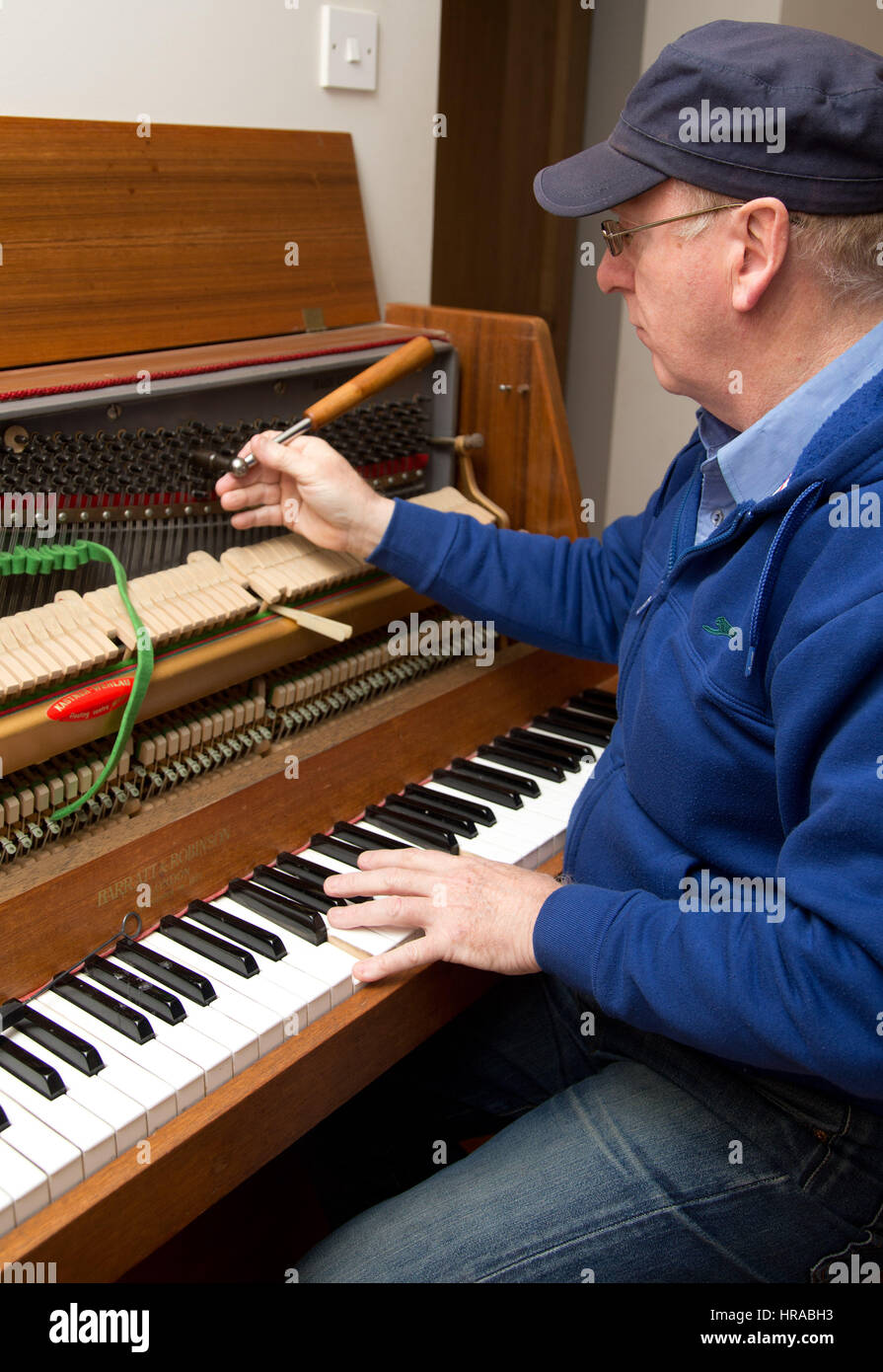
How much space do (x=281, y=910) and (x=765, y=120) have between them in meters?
1.05

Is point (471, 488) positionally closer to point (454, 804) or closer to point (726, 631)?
point (454, 804)

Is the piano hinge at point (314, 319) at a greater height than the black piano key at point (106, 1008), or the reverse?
the piano hinge at point (314, 319)

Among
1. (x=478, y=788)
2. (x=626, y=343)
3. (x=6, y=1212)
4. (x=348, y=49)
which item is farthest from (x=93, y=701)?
(x=626, y=343)

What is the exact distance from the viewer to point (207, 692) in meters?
1.53

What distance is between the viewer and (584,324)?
3.38 m

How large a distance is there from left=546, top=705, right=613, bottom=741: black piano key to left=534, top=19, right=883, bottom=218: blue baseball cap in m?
0.97

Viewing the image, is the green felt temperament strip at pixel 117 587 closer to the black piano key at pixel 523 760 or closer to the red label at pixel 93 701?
the red label at pixel 93 701

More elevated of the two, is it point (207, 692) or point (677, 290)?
point (677, 290)

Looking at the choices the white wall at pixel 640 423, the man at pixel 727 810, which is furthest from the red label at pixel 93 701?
the white wall at pixel 640 423

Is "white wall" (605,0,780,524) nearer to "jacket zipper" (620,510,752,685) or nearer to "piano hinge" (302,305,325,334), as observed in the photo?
"piano hinge" (302,305,325,334)

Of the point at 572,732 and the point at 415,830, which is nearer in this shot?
the point at 415,830

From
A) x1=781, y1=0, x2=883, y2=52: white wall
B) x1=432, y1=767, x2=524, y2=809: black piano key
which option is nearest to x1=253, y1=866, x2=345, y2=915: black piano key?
x1=432, y1=767, x2=524, y2=809: black piano key

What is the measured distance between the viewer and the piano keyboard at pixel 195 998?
1.13 meters
